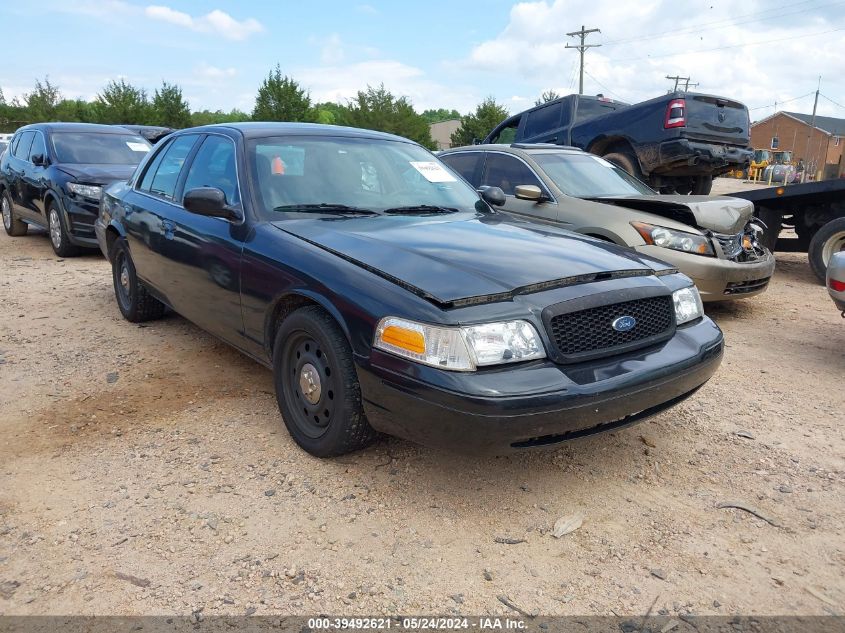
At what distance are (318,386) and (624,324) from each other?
1.39m

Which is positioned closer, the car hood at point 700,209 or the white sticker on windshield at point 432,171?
the white sticker on windshield at point 432,171

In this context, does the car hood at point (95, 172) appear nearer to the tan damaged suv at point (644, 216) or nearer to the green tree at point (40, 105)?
the tan damaged suv at point (644, 216)

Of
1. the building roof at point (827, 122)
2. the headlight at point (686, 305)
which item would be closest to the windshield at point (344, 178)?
the headlight at point (686, 305)

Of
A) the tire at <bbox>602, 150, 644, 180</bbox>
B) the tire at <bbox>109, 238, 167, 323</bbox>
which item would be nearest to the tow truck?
the tire at <bbox>602, 150, 644, 180</bbox>

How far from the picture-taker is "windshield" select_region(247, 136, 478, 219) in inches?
142

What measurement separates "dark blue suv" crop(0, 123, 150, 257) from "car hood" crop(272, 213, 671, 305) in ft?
20.0

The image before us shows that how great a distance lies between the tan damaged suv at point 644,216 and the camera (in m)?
5.46

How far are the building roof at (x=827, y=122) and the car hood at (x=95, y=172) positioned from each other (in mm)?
74302

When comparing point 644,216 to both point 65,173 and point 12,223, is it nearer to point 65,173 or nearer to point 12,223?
point 65,173

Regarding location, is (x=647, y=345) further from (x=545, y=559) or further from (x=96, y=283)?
(x=96, y=283)

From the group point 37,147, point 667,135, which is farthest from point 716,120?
point 37,147

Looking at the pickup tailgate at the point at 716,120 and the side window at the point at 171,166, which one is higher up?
the pickup tailgate at the point at 716,120

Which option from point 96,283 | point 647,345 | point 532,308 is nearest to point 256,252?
point 532,308

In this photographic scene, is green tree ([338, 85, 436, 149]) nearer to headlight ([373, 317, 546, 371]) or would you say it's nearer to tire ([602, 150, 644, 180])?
tire ([602, 150, 644, 180])
